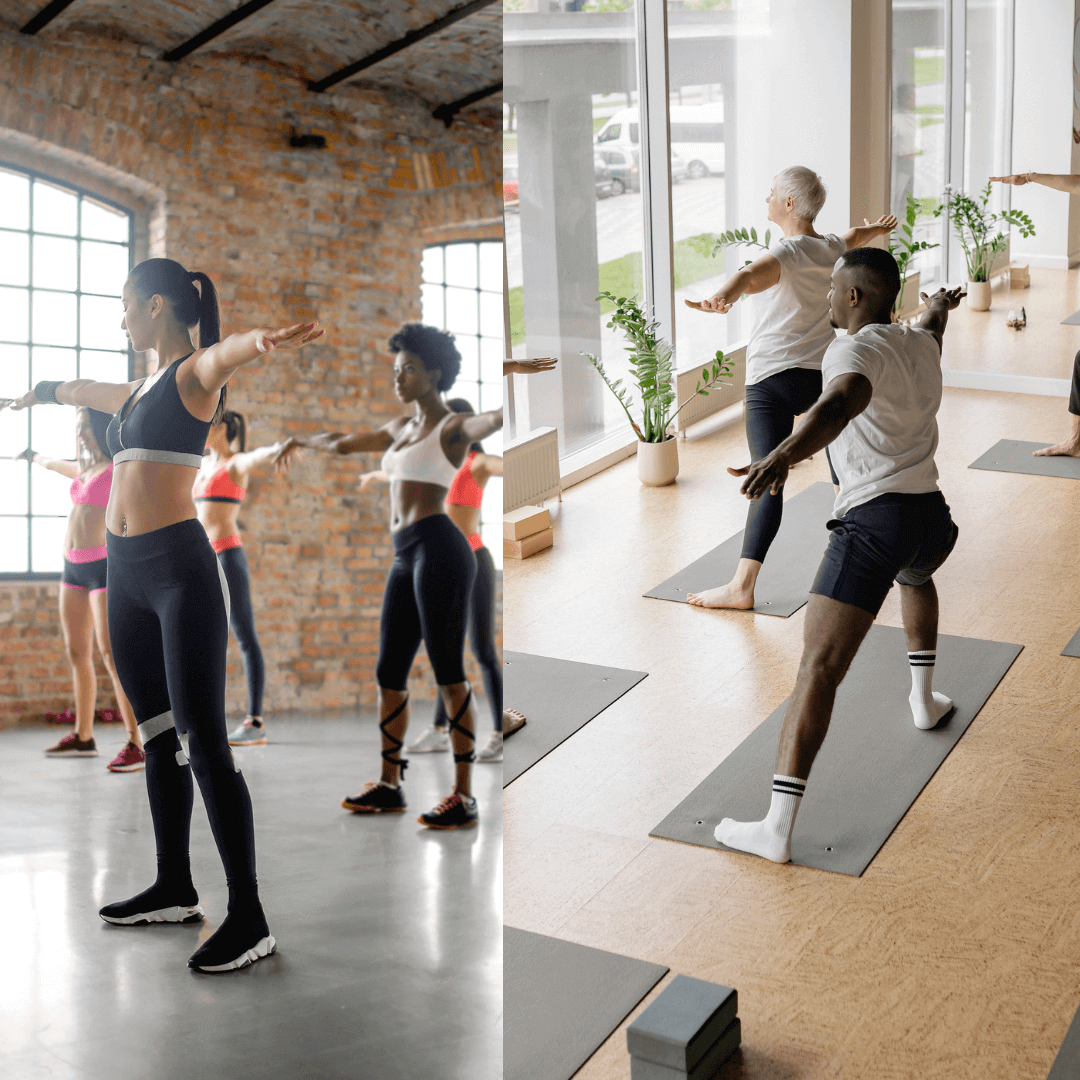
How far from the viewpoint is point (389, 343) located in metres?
1.10

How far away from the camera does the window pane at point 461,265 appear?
1105mm

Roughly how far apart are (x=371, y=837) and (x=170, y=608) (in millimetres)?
287

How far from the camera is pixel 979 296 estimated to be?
331 inches

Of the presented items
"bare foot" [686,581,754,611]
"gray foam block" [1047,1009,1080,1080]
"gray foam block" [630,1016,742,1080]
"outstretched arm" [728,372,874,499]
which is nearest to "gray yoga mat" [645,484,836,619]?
"bare foot" [686,581,754,611]

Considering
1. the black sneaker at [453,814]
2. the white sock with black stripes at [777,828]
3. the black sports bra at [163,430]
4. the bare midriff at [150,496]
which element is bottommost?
the white sock with black stripes at [777,828]

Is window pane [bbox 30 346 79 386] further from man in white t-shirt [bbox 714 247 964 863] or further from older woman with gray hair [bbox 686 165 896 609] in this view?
older woman with gray hair [bbox 686 165 896 609]

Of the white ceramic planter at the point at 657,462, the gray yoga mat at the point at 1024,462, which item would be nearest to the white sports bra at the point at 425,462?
the white ceramic planter at the point at 657,462

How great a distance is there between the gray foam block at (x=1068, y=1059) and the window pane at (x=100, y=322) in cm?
194

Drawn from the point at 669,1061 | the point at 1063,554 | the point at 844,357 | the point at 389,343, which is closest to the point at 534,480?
the point at 1063,554

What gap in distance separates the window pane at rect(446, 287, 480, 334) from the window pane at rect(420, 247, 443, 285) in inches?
0.8

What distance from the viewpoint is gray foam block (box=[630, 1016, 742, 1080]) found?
6.48 feet

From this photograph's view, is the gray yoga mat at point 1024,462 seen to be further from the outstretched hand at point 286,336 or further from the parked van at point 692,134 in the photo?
the outstretched hand at point 286,336

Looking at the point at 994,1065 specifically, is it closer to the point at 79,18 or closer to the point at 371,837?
the point at 371,837

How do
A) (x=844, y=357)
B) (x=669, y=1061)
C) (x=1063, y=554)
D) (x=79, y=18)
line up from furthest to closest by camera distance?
(x=1063, y=554)
(x=844, y=357)
(x=669, y=1061)
(x=79, y=18)
